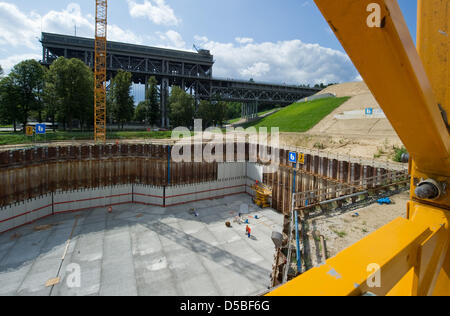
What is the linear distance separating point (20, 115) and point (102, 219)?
28.8 metres

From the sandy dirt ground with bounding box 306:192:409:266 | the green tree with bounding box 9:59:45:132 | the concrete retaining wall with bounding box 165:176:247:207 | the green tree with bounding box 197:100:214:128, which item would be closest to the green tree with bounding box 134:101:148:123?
the green tree with bounding box 197:100:214:128

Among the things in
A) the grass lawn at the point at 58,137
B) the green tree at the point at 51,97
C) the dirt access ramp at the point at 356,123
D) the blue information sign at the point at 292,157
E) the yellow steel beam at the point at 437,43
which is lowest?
the blue information sign at the point at 292,157

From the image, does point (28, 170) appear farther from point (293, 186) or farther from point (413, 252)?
point (413, 252)

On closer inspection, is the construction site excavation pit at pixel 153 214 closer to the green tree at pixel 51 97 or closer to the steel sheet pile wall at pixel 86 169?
the steel sheet pile wall at pixel 86 169

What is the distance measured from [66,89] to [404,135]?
45793 millimetres

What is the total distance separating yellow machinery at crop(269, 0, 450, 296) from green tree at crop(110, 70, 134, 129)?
161ft

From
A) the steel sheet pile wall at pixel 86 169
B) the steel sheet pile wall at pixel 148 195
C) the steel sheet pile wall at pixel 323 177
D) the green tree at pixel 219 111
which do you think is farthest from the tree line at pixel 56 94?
the steel sheet pile wall at pixel 323 177

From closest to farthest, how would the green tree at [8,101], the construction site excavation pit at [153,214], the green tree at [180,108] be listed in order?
the construction site excavation pit at [153,214], the green tree at [8,101], the green tree at [180,108]

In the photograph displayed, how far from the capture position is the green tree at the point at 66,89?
121ft

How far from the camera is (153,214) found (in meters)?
20.1

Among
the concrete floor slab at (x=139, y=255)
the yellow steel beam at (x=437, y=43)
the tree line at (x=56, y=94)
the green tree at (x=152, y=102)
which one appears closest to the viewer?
the yellow steel beam at (x=437, y=43)

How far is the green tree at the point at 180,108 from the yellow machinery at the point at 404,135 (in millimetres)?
50208

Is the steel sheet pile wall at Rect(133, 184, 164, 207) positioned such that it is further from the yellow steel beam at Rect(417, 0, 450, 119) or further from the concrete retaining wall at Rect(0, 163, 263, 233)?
the yellow steel beam at Rect(417, 0, 450, 119)

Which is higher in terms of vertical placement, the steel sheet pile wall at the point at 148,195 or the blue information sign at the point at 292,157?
the blue information sign at the point at 292,157
